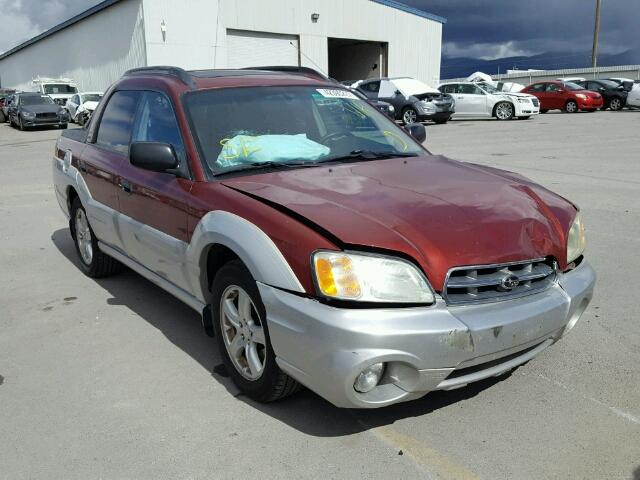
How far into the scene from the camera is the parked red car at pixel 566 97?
26.8m

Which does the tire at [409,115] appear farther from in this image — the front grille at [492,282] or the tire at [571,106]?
the front grille at [492,282]

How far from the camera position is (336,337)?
247 cm

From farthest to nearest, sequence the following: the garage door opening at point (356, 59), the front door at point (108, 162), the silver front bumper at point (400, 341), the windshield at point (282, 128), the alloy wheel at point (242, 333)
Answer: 1. the garage door opening at point (356, 59)
2. the front door at point (108, 162)
3. the windshield at point (282, 128)
4. the alloy wheel at point (242, 333)
5. the silver front bumper at point (400, 341)

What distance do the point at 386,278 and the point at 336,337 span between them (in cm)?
33

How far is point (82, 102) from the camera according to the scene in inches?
1008

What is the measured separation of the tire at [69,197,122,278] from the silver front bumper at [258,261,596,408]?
9.40 feet

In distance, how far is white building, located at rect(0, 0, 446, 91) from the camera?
27031mm

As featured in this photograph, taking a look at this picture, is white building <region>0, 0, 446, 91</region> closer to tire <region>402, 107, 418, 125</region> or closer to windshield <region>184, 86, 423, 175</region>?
tire <region>402, 107, 418, 125</region>

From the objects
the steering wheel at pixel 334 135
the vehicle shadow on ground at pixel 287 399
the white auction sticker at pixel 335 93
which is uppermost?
the white auction sticker at pixel 335 93

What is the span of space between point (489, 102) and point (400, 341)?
23.1 m

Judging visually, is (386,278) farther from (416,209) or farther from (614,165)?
(614,165)

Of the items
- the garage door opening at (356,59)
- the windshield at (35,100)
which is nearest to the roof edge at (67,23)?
the windshield at (35,100)

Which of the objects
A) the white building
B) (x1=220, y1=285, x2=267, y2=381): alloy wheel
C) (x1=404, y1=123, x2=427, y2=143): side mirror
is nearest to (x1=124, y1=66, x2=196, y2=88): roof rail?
(x1=220, y1=285, x2=267, y2=381): alloy wheel

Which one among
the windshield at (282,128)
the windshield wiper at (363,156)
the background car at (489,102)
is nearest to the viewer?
the windshield at (282,128)
